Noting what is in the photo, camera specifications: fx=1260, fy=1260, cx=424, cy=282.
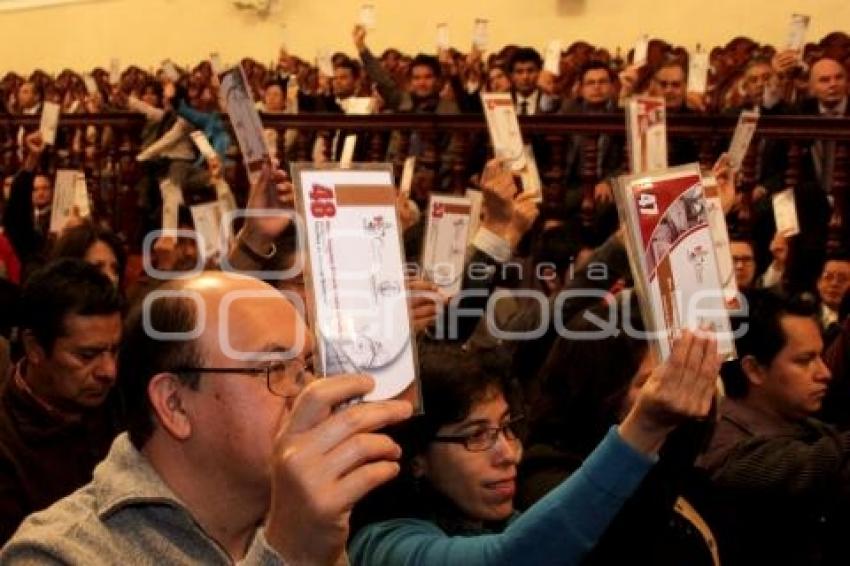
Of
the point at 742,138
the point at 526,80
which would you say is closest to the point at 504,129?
the point at 742,138

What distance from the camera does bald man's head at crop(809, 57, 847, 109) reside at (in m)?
6.32

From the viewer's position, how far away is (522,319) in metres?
3.78

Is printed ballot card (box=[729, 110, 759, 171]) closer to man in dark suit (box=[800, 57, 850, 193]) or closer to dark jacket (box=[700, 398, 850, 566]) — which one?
dark jacket (box=[700, 398, 850, 566])

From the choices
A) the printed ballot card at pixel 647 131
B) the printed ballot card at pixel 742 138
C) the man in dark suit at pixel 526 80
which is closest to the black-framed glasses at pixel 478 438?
the printed ballot card at pixel 647 131

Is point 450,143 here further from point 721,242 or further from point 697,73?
point 721,242

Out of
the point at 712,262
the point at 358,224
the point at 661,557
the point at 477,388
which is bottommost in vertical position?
the point at 661,557

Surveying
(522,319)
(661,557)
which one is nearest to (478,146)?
(522,319)

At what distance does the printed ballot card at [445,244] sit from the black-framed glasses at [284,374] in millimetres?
1872

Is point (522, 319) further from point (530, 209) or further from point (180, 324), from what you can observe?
point (180, 324)

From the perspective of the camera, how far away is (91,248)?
446cm

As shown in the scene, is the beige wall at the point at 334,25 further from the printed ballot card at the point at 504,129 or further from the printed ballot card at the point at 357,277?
the printed ballot card at the point at 357,277

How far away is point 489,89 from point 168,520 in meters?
6.76

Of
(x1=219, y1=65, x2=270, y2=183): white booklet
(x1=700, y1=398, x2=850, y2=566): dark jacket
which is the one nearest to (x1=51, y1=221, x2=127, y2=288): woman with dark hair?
(x1=219, y1=65, x2=270, y2=183): white booklet

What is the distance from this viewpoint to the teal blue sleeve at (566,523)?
73.7 inches
